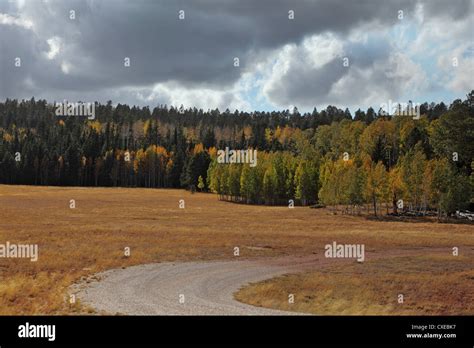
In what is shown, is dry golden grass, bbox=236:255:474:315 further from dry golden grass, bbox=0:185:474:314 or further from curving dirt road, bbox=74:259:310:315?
curving dirt road, bbox=74:259:310:315

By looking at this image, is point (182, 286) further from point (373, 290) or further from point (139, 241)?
point (139, 241)

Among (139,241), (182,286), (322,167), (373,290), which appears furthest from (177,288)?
(322,167)

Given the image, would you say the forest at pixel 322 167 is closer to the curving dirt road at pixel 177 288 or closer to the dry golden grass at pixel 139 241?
the dry golden grass at pixel 139 241

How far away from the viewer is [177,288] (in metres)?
25.1

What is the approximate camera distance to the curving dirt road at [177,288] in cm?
2016

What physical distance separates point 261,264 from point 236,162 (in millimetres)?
109096

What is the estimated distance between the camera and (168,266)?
3319 centimetres

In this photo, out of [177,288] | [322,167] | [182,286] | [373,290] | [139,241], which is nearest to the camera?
[177,288]

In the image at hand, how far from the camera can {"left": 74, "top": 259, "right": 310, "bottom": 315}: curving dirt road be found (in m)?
20.2

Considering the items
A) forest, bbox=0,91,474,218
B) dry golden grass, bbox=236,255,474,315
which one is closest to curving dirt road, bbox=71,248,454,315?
dry golden grass, bbox=236,255,474,315

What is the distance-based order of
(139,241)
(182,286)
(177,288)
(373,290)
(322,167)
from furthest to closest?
1. (322,167)
2. (139,241)
3. (373,290)
4. (182,286)
5. (177,288)

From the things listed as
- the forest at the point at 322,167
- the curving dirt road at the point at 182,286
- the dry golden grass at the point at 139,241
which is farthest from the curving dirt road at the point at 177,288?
the forest at the point at 322,167

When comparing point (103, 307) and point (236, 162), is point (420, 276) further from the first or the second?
point (236, 162)
